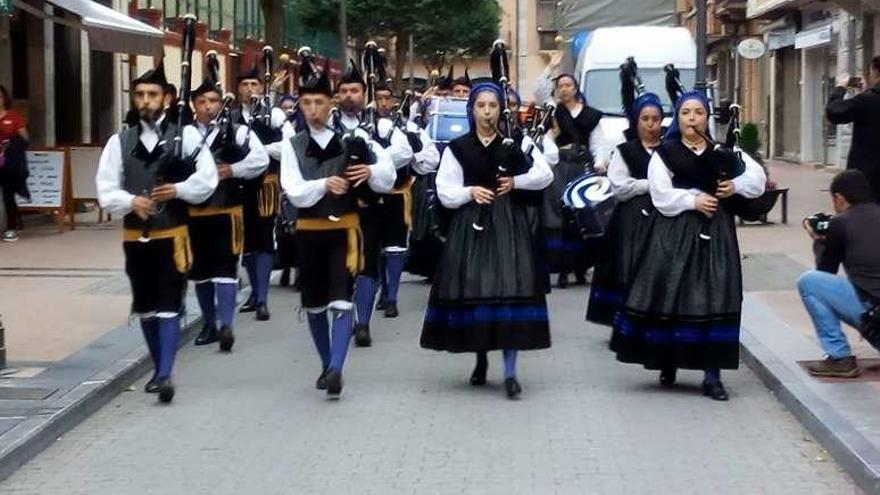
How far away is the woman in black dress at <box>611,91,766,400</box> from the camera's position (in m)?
8.97

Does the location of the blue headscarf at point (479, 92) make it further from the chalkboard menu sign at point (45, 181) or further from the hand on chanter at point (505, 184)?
the chalkboard menu sign at point (45, 181)

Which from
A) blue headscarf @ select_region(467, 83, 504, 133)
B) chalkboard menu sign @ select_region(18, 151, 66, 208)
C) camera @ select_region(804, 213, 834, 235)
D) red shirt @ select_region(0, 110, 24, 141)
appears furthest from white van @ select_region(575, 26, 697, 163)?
blue headscarf @ select_region(467, 83, 504, 133)

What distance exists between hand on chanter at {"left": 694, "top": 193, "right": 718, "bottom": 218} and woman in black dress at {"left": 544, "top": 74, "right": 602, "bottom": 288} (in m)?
4.48

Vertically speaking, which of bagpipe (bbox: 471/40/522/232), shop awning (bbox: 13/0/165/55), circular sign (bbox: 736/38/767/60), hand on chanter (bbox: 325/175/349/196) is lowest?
hand on chanter (bbox: 325/175/349/196)

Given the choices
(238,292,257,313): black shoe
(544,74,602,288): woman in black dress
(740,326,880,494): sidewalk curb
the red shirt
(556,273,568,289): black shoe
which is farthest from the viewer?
the red shirt

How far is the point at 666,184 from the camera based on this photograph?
8.98 meters

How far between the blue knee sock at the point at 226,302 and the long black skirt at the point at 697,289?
3366mm

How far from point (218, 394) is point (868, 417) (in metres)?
3.97

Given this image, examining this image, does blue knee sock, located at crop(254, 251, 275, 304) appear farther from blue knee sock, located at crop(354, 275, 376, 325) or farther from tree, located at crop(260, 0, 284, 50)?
tree, located at crop(260, 0, 284, 50)

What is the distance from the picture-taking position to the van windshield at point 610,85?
22156 mm

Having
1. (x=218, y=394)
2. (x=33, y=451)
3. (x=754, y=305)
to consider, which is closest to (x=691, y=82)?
(x=754, y=305)

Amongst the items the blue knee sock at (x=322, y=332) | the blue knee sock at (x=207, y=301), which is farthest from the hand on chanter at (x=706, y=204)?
the blue knee sock at (x=207, y=301)

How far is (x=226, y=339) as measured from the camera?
11117 mm

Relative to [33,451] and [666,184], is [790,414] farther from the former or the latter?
[33,451]
